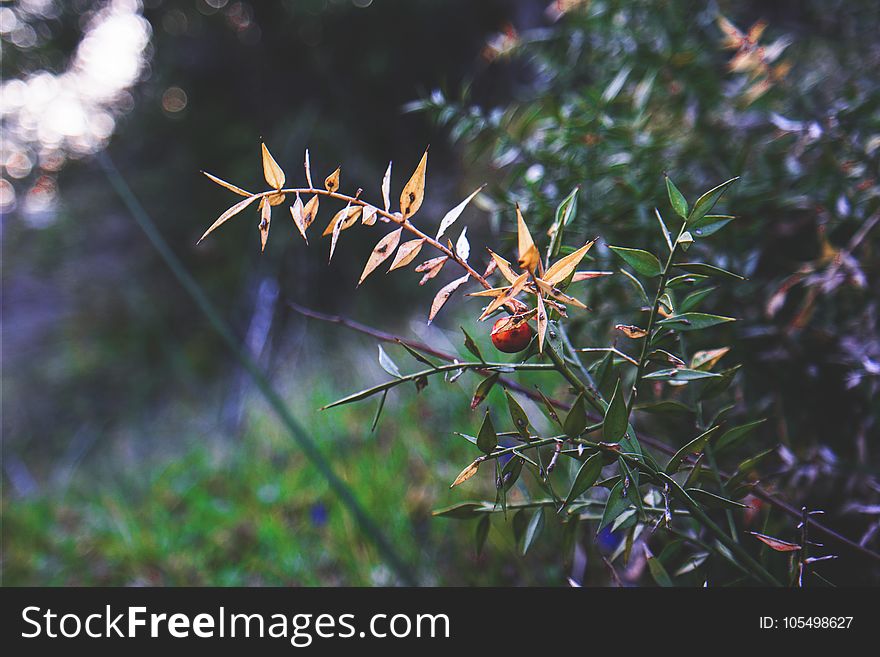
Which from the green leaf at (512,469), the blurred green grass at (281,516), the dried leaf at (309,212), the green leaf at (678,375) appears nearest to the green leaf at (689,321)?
the green leaf at (678,375)

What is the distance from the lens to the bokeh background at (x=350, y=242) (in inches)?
29.6

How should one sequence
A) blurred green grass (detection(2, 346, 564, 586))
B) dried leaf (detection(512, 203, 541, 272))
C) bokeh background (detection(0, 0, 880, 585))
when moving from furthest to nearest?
blurred green grass (detection(2, 346, 564, 586))
bokeh background (detection(0, 0, 880, 585))
dried leaf (detection(512, 203, 541, 272))

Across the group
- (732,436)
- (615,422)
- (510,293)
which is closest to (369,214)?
(510,293)

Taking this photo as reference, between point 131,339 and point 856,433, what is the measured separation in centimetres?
315

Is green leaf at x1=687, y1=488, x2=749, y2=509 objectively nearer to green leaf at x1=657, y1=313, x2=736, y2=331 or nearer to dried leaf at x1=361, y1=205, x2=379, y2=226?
green leaf at x1=657, y1=313, x2=736, y2=331

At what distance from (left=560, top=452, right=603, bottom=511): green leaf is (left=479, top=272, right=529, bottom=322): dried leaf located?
0.12 m

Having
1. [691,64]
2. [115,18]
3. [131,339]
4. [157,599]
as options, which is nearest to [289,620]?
[157,599]

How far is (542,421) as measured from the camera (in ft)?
4.14

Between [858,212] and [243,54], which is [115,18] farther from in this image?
[858,212]

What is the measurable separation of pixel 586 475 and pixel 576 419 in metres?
0.04

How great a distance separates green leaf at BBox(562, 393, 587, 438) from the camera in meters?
0.37

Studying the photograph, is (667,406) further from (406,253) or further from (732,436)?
(406,253)

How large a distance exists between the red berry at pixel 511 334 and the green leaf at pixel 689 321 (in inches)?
4.3

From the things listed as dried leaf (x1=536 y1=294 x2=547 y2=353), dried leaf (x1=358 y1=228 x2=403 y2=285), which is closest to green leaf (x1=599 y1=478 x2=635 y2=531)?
dried leaf (x1=536 y1=294 x2=547 y2=353)
